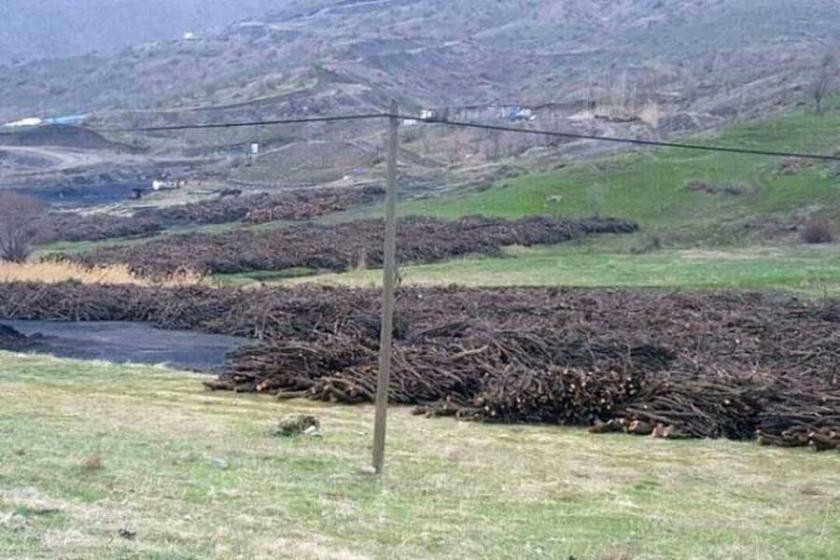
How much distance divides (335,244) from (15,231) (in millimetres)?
12366

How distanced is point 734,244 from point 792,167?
11.6 meters

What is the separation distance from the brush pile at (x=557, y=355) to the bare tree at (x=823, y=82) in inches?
1767

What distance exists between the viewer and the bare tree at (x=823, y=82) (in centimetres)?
7444

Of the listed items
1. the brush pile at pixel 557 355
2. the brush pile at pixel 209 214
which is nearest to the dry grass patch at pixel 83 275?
the brush pile at pixel 557 355

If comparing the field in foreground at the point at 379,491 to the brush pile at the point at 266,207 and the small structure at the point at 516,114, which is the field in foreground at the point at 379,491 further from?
the small structure at the point at 516,114

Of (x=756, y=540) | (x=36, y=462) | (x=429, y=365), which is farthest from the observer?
(x=429, y=365)

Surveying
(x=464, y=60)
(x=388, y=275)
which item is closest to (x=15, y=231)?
(x=388, y=275)

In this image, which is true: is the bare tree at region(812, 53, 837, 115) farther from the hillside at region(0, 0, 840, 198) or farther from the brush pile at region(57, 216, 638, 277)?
→ the brush pile at region(57, 216, 638, 277)

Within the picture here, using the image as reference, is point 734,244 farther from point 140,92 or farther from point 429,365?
point 140,92

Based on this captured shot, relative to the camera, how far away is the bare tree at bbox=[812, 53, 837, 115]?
7444cm

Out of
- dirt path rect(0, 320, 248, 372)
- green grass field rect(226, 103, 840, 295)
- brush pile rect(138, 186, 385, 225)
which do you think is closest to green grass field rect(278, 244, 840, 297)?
green grass field rect(226, 103, 840, 295)

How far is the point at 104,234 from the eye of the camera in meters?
59.3

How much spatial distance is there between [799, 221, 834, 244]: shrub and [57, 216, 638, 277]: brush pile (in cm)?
842

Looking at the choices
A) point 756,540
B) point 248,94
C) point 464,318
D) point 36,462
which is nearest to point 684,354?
point 464,318
